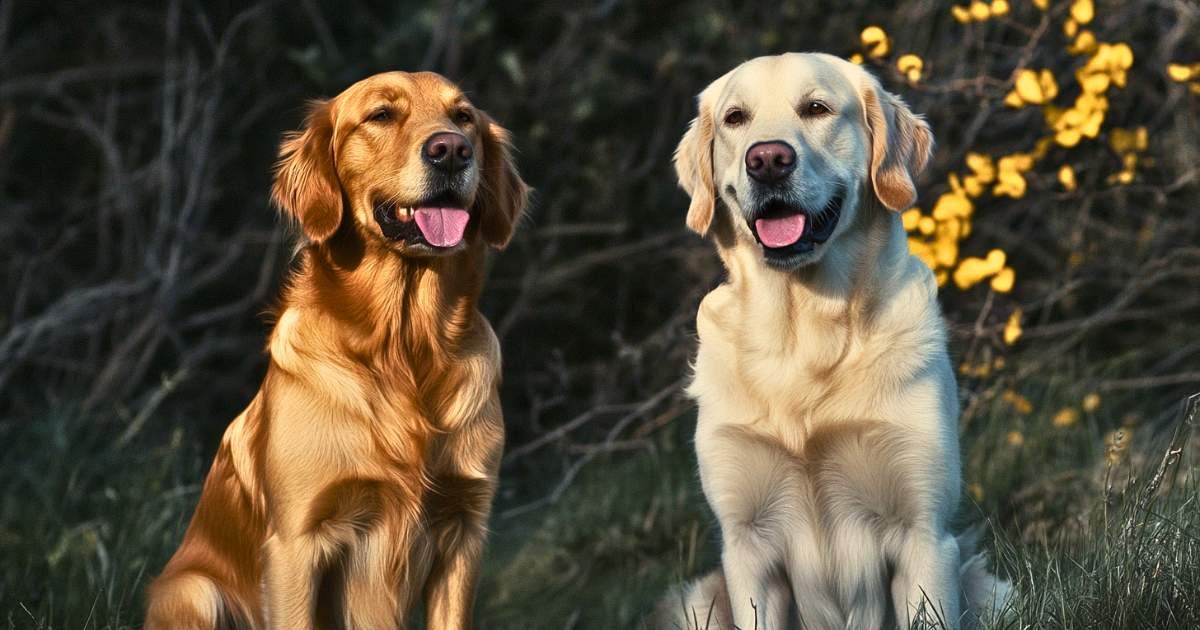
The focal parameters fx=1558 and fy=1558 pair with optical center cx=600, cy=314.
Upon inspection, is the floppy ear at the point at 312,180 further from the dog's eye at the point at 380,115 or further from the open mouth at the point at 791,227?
the open mouth at the point at 791,227

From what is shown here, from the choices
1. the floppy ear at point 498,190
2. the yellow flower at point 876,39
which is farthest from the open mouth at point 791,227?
the yellow flower at point 876,39

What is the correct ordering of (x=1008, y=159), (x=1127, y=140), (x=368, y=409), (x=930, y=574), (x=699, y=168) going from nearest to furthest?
(x=930, y=574), (x=368, y=409), (x=699, y=168), (x=1008, y=159), (x=1127, y=140)

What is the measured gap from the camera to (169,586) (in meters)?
3.55

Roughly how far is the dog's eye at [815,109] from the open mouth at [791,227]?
20cm

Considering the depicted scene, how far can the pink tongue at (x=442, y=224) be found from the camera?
3.53m

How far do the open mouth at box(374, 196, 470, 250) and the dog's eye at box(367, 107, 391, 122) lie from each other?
0.21 m

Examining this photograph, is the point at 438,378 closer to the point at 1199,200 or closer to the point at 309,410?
the point at 309,410

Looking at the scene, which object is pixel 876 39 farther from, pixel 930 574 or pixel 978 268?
pixel 930 574

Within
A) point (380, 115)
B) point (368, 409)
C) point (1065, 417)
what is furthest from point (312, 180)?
point (1065, 417)

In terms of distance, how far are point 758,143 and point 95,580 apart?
225 cm

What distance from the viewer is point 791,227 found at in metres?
3.46

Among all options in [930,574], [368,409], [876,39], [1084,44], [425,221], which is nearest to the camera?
[930,574]

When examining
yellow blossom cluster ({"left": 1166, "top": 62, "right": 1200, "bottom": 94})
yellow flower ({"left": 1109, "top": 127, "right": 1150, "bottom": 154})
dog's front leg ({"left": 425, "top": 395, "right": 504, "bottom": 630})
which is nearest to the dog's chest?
dog's front leg ({"left": 425, "top": 395, "right": 504, "bottom": 630})

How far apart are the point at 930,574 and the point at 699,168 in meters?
1.10
